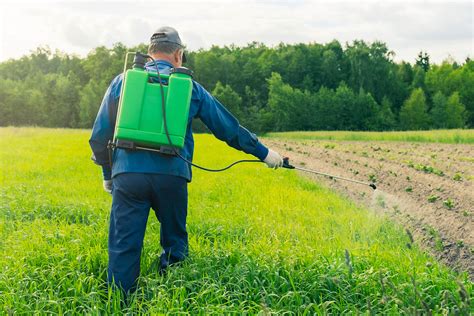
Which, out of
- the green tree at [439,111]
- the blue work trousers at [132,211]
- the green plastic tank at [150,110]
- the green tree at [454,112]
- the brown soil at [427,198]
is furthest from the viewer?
the green tree at [439,111]

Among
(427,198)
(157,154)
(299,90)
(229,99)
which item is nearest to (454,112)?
(299,90)

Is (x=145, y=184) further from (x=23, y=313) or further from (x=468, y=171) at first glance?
(x=468, y=171)

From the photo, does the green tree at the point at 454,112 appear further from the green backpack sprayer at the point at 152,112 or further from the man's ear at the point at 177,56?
the green backpack sprayer at the point at 152,112

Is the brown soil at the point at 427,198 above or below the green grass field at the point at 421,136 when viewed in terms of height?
below

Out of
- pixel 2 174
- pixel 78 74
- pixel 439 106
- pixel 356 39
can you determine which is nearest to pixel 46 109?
pixel 78 74

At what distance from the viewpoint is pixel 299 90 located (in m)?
62.8

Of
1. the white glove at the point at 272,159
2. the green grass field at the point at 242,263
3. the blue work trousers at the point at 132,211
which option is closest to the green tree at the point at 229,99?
the green grass field at the point at 242,263

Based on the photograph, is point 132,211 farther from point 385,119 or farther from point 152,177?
point 385,119

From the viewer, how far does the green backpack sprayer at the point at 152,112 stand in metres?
3.73

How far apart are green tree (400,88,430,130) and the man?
199 feet

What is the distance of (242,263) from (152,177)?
1040 millimetres

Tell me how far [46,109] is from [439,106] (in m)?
49.2

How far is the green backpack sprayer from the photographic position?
373 cm

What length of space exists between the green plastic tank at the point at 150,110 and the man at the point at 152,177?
0.66 feet
